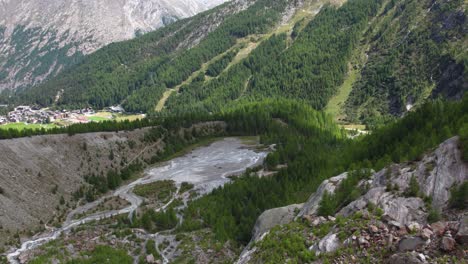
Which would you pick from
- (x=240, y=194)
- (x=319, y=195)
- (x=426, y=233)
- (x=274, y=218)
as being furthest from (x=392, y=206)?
(x=240, y=194)

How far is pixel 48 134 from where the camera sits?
120m

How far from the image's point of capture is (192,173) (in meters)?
119

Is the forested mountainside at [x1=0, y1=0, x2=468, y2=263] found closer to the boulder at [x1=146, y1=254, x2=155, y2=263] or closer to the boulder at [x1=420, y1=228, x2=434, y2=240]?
the boulder at [x1=420, y1=228, x2=434, y2=240]

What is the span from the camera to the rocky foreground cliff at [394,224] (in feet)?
97.1

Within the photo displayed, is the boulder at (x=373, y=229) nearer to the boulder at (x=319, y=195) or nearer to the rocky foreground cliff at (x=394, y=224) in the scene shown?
the rocky foreground cliff at (x=394, y=224)

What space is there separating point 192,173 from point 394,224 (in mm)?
88379

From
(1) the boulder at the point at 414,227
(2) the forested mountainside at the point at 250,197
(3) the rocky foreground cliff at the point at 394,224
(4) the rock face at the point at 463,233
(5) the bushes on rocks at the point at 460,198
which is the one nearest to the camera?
(4) the rock face at the point at 463,233

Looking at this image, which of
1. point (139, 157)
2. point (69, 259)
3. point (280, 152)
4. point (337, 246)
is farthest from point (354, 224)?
point (139, 157)

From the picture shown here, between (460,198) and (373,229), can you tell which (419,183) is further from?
(373,229)

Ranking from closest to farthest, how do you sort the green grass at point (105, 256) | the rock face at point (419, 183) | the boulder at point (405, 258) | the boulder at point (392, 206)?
the boulder at point (405, 258) < the boulder at point (392, 206) < the rock face at point (419, 183) < the green grass at point (105, 256)

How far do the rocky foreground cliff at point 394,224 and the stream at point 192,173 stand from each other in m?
30.9

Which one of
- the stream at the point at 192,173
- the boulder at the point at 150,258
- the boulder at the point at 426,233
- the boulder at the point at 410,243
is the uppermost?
the boulder at the point at 426,233

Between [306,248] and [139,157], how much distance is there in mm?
101241

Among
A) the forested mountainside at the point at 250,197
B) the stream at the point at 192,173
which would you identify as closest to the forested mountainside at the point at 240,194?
the forested mountainside at the point at 250,197
